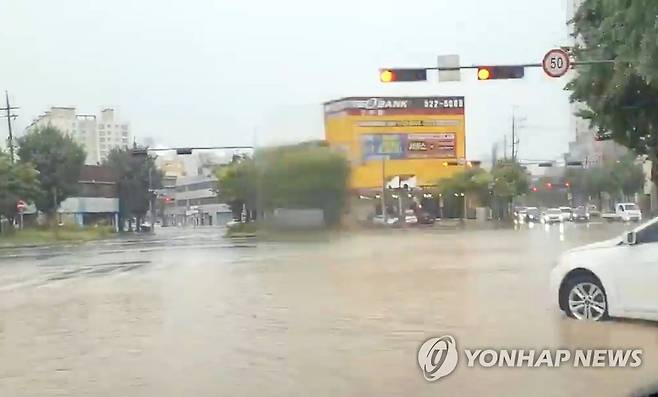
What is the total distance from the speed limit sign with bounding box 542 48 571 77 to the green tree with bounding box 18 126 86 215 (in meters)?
40.2

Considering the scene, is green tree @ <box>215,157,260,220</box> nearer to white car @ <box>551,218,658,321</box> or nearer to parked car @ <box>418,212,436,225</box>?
parked car @ <box>418,212,436,225</box>

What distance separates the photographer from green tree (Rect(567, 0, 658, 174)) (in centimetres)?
1570

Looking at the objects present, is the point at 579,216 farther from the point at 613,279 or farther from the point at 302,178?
the point at 613,279

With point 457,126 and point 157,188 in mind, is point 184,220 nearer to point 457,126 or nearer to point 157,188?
point 157,188

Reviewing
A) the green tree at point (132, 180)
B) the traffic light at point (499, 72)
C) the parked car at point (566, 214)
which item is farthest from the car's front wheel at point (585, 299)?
the green tree at point (132, 180)

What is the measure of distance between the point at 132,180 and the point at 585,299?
5834 cm

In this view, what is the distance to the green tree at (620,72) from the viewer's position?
618 inches

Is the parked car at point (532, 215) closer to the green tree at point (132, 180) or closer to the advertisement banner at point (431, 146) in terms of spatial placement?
the green tree at point (132, 180)

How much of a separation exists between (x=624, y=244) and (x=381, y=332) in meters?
2.93

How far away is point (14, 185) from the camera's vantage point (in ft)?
152

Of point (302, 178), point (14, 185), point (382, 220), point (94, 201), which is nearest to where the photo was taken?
point (302, 178)

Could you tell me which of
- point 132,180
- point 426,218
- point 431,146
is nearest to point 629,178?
point 132,180

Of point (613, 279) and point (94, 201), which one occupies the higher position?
point (94, 201)

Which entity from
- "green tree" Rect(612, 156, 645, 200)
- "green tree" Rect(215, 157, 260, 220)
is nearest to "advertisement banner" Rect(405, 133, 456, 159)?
"green tree" Rect(215, 157, 260, 220)
